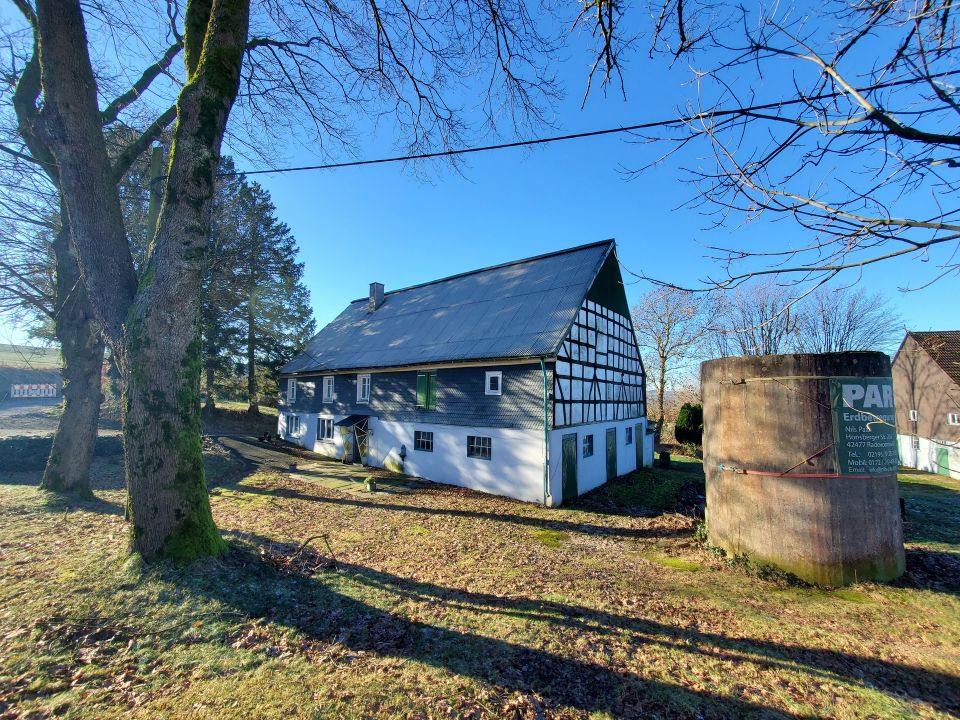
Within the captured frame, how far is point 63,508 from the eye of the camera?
342 inches

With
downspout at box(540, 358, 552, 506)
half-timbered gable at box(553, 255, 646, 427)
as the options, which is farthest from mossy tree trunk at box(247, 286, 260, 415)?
downspout at box(540, 358, 552, 506)

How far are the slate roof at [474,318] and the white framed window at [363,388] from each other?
0.76m

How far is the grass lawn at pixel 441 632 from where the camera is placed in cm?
376

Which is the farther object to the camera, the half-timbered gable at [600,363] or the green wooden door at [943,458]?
the green wooden door at [943,458]

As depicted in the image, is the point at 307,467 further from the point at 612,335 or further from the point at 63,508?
the point at 612,335

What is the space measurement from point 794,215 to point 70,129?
370 inches

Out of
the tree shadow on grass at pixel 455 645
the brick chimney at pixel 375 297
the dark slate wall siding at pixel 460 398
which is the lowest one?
the tree shadow on grass at pixel 455 645

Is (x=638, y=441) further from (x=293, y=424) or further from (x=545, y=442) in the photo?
(x=293, y=424)

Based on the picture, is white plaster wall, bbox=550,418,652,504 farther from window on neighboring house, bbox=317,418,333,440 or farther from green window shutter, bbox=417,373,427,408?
window on neighboring house, bbox=317,418,333,440

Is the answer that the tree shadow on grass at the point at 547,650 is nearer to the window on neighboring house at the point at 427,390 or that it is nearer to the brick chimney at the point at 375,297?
the window on neighboring house at the point at 427,390

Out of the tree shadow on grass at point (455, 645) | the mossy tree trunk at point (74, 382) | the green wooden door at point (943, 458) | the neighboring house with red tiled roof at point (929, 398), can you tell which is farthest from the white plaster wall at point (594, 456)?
the green wooden door at point (943, 458)

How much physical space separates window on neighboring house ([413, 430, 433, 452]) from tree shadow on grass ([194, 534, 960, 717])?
9919 mm

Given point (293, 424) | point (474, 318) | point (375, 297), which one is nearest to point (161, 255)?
point (474, 318)

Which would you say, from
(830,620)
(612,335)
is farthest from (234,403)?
(830,620)
